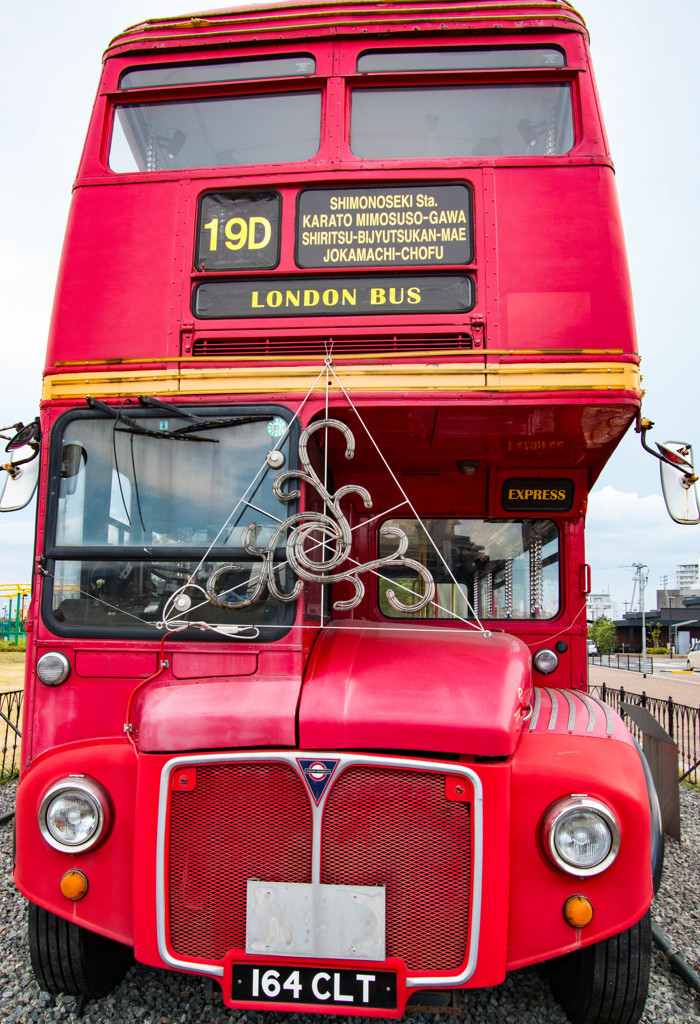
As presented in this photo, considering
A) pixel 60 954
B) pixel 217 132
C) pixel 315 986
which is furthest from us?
pixel 217 132

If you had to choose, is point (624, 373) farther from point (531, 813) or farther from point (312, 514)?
point (531, 813)

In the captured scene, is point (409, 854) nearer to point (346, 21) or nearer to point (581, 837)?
point (581, 837)

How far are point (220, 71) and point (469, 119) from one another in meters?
1.43

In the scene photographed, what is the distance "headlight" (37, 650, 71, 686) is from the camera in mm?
3193

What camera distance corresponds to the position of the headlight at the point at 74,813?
2.76 m

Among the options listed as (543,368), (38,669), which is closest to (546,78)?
(543,368)

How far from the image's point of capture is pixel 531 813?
2600mm

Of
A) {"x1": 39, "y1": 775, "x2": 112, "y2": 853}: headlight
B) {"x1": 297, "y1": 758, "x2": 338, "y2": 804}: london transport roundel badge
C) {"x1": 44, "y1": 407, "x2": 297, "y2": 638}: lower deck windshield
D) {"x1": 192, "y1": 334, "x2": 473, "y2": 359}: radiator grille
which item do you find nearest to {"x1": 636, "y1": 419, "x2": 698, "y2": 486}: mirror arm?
{"x1": 192, "y1": 334, "x2": 473, "y2": 359}: radiator grille

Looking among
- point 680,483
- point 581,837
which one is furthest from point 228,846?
point 680,483

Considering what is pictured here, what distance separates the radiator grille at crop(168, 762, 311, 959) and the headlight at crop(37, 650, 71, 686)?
92cm

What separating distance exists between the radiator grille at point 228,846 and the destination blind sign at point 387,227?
2.45 metres

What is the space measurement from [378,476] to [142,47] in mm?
2899

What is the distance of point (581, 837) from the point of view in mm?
2559

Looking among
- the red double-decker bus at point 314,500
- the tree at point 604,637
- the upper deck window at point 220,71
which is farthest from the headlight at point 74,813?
the tree at point 604,637
